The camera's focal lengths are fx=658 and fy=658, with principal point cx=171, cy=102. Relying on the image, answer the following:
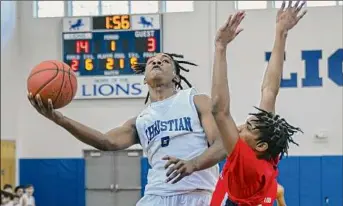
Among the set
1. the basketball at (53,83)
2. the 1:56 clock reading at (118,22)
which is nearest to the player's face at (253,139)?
the basketball at (53,83)

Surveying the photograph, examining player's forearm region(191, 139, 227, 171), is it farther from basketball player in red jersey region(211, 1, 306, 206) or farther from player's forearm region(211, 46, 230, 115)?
player's forearm region(211, 46, 230, 115)

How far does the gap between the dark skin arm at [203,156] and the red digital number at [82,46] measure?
1016 cm

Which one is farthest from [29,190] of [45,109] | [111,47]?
[45,109]

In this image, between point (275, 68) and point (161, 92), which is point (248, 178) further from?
point (161, 92)

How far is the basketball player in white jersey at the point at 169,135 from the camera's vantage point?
3.88 m

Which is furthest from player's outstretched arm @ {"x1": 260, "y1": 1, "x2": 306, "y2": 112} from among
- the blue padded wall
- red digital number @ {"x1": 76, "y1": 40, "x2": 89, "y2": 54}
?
the blue padded wall

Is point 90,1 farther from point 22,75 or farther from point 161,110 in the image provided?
point 161,110

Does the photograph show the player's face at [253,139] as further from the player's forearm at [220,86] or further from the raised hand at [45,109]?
the raised hand at [45,109]

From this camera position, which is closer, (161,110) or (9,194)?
(161,110)

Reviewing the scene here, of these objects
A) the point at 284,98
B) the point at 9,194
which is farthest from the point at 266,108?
the point at 284,98

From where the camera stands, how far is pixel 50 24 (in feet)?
49.0

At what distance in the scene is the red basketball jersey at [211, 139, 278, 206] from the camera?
3016mm

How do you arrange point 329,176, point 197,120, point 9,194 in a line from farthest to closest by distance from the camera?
1. point 329,176
2. point 9,194
3. point 197,120

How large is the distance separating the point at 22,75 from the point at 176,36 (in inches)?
144
